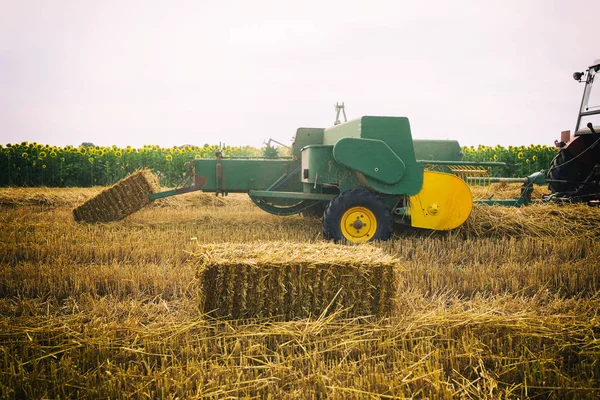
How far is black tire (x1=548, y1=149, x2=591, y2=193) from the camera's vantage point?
717 cm

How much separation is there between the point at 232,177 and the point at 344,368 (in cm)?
481

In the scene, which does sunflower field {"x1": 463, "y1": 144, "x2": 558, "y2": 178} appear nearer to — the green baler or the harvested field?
the green baler

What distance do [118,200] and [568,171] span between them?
7241 millimetres

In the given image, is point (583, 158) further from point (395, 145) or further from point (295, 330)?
point (295, 330)

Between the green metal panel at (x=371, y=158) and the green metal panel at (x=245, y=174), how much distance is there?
162cm

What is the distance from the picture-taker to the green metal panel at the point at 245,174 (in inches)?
270

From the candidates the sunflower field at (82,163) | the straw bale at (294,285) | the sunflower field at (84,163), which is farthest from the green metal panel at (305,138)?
the sunflower field at (82,163)

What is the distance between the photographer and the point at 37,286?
12.8ft

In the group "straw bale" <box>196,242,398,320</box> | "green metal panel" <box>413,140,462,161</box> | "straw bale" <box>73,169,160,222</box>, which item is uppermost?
"green metal panel" <box>413,140,462,161</box>

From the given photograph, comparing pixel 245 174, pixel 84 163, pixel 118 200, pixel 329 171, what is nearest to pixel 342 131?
pixel 329 171

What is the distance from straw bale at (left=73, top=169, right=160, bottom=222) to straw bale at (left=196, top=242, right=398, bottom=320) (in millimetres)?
4322

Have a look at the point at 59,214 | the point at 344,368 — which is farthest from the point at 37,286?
the point at 59,214

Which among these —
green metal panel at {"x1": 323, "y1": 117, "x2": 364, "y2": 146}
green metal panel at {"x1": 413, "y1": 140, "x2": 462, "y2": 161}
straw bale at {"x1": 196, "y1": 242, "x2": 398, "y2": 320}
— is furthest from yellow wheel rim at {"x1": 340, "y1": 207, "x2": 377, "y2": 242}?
green metal panel at {"x1": 413, "y1": 140, "x2": 462, "y2": 161}

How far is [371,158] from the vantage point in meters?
5.55
